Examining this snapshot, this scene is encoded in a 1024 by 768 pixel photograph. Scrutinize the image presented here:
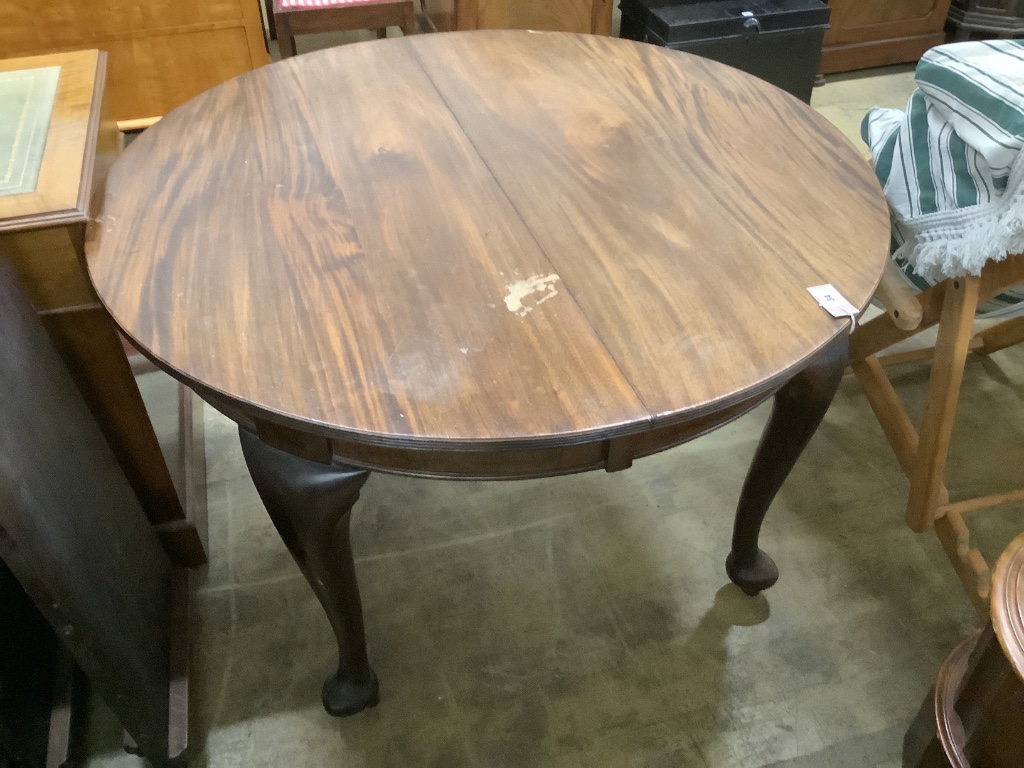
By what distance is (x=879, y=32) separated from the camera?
9.86 ft

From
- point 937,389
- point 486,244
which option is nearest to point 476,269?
point 486,244

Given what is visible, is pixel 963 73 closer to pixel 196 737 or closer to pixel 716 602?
pixel 716 602

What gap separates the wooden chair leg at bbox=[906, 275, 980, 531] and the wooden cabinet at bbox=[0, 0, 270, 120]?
1.98m

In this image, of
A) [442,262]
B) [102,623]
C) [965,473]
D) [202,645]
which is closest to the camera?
[442,262]

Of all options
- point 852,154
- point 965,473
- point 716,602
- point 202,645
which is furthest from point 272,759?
point 965,473

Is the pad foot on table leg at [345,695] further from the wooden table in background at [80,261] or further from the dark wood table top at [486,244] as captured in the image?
the dark wood table top at [486,244]

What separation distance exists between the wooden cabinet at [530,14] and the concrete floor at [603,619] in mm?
1476

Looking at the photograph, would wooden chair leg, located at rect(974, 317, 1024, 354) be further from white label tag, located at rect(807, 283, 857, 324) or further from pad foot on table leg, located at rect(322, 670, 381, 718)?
pad foot on table leg, located at rect(322, 670, 381, 718)

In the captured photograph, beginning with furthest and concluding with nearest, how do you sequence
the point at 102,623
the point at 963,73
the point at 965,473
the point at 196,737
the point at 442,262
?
1. the point at 965,473
2. the point at 196,737
3. the point at 963,73
4. the point at 102,623
5. the point at 442,262

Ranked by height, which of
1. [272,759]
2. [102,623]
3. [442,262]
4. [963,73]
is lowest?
[272,759]

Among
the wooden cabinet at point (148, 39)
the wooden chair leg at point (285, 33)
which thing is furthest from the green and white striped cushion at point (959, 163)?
the wooden cabinet at point (148, 39)

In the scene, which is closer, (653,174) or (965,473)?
(653,174)

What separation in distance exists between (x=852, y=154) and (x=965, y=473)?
0.90 metres

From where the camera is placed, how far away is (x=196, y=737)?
128cm
